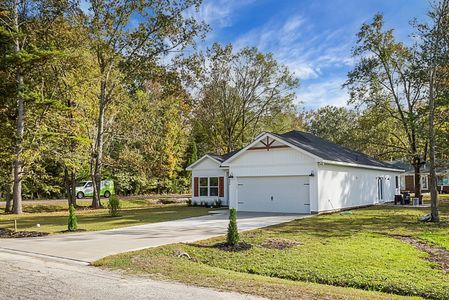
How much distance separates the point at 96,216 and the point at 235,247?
12.8 metres

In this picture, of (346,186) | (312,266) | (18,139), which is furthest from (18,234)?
(346,186)

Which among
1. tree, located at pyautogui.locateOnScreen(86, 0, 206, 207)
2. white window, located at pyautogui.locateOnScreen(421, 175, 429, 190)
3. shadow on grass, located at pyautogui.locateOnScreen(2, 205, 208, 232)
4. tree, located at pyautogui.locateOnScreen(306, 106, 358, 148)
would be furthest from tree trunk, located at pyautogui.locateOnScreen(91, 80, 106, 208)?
tree, located at pyautogui.locateOnScreen(306, 106, 358, 148)

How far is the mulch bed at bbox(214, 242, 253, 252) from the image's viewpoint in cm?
988

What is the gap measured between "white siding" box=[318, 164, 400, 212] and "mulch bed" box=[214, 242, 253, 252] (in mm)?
9885

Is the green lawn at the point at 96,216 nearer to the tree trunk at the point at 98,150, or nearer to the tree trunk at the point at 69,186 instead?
the tree trunk at the point at 69,186

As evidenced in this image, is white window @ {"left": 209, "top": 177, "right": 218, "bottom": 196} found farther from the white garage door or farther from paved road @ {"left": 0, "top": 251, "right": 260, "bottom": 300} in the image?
paved road @ {"left": 0, "top": 251, "right": 260, "bottom": 300}

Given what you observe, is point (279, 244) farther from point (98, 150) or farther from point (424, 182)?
point (424, 182)

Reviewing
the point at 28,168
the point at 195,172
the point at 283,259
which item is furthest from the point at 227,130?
the point at 283,259

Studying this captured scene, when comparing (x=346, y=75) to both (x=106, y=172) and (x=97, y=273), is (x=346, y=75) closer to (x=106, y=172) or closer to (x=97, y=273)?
(x=106, y=172)

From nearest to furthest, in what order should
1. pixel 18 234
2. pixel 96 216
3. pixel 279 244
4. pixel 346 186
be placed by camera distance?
1. pixel 279 244
2. pixel 18 234
3. pixel 96 216
4. pixel 346 186

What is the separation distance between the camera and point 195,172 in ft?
93.6

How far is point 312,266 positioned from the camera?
7.94 m

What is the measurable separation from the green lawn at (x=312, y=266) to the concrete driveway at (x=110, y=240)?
927 mm

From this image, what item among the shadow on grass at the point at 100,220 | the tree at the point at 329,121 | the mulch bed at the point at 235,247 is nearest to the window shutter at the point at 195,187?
the shadow on grass at the point at 100,220
